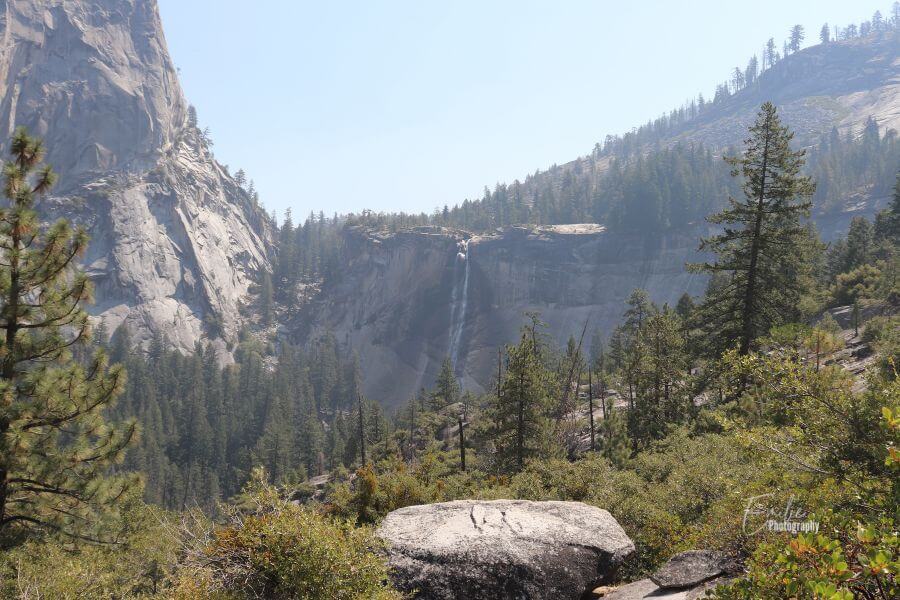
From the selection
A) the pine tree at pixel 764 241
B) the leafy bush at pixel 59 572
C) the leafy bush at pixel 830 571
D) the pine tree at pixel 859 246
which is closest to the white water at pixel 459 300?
the pine tree at pixel 859 246

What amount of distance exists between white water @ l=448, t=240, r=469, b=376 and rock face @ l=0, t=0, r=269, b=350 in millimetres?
56509

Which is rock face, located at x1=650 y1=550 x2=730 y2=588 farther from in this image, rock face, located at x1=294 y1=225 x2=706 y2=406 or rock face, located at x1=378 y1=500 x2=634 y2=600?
rock face, located at x1=294 y1=225 x2=706 y2=406

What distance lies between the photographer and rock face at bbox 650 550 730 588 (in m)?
8.26

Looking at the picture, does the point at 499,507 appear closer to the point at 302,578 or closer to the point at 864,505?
the point at 302,578

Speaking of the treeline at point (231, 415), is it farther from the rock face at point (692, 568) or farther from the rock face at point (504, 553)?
the rock face at point (692, 568)

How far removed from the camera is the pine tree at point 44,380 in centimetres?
1126

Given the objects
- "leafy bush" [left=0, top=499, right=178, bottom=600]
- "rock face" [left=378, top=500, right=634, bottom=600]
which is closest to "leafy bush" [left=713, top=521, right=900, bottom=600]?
"rock face" [left=378, top=500, right=634, bottom=600]

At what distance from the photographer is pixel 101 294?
403 ft

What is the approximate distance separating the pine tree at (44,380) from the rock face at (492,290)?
98.2 metres

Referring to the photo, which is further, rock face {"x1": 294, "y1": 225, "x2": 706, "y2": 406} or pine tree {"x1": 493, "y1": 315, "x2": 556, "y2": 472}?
rock face {"x1": 294, "y1": 225, "x2": 706, "y2": 406}

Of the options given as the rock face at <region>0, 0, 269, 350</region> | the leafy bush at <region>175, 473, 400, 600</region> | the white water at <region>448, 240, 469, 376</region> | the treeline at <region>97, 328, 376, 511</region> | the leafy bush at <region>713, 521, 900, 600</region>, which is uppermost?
the rock face at <region>0, 0, 269, 350</region>

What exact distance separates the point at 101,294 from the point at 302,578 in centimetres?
13723

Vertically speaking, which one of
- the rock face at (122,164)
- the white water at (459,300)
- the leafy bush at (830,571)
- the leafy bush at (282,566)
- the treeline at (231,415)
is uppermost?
the rock face at (122,164)

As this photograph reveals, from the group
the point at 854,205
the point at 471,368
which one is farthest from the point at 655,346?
the point at 854,205
